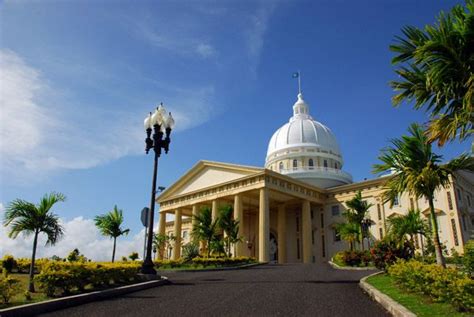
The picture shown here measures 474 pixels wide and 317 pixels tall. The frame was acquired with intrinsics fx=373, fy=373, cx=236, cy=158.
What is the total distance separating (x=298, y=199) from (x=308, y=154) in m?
10.7

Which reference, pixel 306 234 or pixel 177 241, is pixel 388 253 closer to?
pixel 306 234

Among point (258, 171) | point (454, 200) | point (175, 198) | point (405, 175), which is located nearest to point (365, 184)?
point (454, 200)

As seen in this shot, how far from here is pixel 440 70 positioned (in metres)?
10.3

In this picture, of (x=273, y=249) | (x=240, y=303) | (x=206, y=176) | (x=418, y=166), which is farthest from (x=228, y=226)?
(x=240, y=303)

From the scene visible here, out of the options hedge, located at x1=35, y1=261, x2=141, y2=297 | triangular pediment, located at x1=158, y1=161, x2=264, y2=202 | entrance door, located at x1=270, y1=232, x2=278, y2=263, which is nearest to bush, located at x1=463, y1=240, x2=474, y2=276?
hedge, located at x1=35, y1=261, x2=141, y2=297

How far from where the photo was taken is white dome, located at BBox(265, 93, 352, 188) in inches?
2047

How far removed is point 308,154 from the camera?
54281 millimetres

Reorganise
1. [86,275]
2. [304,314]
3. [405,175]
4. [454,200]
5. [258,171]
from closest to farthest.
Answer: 1. [304,314]
2. [86,275]
3. [405,175]
4. [454,200]
5. [258,171]

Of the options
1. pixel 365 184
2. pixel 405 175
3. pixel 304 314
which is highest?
pixel 365 184

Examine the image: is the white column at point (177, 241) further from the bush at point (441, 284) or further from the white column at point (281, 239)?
the bush at point (441, 284)

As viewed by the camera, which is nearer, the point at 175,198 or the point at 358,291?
the point at 358,291

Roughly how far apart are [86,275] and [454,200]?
3612 centimetres

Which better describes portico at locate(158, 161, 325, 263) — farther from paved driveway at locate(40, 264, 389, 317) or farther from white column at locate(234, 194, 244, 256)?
paved driveway at locate(40, 264, 389, 317)

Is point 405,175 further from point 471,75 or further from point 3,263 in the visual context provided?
point 3,263
